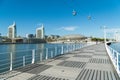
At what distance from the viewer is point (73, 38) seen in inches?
4879

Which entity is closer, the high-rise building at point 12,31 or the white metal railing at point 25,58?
the white metal railing at point 25,58

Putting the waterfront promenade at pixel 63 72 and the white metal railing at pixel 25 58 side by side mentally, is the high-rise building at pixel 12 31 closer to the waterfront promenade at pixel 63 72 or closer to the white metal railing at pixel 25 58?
the white metal railing at pixel 25 58

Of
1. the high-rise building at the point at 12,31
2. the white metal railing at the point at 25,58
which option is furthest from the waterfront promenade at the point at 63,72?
the high-rise building at the point at 12,31

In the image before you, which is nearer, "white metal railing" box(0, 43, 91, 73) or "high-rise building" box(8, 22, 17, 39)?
"white metal railing" box(0, 43, 91, 73)

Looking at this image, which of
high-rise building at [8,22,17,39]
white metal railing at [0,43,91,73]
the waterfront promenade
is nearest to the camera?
the waterfront promenade

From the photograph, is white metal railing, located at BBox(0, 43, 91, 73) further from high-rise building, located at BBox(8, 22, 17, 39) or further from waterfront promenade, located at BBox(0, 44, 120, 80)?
high-rise building, located at BBox(8, 22, 17, 39)

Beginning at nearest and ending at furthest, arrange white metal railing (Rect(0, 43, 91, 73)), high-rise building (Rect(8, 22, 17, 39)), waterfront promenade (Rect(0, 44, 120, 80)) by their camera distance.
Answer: waterfront promenade (Rect(0, 44, 120, 80))
white metal railing (Rect(0, 43, 91, 73))
high-rise building (Rect(8, 22, 17, 39))

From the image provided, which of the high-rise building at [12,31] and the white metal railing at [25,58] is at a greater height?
the high-rise building at [12,31]

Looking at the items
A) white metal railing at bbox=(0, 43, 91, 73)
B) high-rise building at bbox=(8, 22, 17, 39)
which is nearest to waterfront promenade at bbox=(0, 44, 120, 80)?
white metal railing at bbox=(0, 43, 91, 73)

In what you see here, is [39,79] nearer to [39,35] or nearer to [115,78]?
[115,78]

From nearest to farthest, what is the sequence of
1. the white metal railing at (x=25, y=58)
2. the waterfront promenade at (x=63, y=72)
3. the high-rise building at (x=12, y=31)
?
1. the waterfront promenade at (x=63, y=72)
2. the white metal railing at (x=25, y=58)
3. the high-rise building at (x=12, y=31)

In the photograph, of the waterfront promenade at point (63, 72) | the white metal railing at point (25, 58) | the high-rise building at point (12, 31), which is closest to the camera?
the waterfront promenade at point (63, 72)

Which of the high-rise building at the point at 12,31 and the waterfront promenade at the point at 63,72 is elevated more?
the high-rise building at the point at 12,31

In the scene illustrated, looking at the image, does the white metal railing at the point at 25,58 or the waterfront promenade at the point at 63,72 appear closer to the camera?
the waterfront promenade at the point at 63,72
